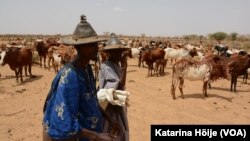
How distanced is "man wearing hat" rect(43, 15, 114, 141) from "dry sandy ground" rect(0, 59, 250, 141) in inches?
198

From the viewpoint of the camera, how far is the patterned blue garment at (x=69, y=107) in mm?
2822

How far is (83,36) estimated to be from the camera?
10.6 ft

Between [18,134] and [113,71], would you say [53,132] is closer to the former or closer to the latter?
[113,71]

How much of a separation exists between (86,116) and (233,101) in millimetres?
11002

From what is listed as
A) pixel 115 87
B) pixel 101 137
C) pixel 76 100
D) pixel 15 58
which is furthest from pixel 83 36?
pixel 15 58

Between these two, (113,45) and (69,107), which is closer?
(69,107)

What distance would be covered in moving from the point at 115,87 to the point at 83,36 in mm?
1188

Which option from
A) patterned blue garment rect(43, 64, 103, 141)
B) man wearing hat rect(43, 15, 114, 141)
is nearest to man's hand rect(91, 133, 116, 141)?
man wearing hat rect(43, 15, 114, 141)

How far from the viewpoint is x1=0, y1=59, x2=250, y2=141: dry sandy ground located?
8.89 m

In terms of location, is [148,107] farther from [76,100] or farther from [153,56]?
[153,56]

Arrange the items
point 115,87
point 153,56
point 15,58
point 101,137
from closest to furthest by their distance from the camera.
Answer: point 101,137
point 115,87
point 15,58
point 153,56

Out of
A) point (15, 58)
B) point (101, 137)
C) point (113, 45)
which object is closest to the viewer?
point (101, 137)

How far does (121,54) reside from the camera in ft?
15.4

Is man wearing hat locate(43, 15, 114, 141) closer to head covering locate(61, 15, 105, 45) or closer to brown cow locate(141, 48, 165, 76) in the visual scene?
head covering locate(61, 15, 105, 45)
